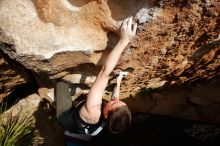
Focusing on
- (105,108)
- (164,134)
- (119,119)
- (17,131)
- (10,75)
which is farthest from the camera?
(17,131)

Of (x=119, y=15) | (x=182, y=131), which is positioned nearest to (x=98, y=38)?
(x=119, y=15)

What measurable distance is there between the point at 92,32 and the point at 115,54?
342mm

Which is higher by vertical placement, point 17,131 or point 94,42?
point 94,42

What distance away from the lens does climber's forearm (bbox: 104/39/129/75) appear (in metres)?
3.49

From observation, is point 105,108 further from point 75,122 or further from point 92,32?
point 92,32

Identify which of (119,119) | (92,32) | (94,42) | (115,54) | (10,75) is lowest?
(119,119)

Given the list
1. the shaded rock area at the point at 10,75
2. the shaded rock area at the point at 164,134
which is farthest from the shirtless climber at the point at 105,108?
the shaded rock area at the point at 10,75

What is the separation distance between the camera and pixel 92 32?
143 inches

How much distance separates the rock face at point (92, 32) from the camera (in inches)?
131

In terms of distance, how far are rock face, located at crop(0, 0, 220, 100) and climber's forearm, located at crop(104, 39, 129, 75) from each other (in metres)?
0.16

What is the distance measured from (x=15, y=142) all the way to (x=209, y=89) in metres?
3.08

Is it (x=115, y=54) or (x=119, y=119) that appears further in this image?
(x=115, y=54)

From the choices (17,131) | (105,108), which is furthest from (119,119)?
(17,131)

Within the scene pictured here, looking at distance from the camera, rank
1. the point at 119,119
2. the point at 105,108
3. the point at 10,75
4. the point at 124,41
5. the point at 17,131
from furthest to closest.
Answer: the point at 17,131
the point at 10,75
the point at 105,108
the point at 124,41
the point at 119,119
